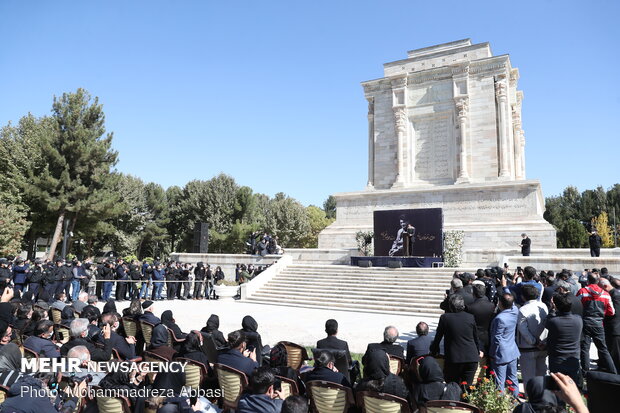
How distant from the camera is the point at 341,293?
18.8 metres

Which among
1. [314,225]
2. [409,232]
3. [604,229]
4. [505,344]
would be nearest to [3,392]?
[505,344]

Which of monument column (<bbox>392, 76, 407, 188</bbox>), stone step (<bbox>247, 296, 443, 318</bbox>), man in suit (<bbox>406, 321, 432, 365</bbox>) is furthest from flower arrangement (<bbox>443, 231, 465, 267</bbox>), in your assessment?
man in suit (<bbox>406, 321, 432, 365</bbox>)

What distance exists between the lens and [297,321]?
534 inches

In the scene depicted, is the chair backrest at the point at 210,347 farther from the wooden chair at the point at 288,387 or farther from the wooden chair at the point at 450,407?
the wooden chair at the point at 450,407

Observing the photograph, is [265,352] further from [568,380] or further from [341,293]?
[341,293]

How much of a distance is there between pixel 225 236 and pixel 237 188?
23.4ft

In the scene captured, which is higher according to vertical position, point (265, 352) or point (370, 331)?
point (265, 352)

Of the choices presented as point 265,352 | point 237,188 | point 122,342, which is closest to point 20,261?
point 122,342

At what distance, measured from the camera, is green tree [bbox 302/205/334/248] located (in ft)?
186

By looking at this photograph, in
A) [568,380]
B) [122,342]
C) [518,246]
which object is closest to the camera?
[568,380]

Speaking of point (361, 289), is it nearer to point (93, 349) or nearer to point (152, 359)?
point (152, 359)

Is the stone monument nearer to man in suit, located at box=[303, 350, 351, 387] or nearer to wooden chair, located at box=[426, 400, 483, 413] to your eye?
man in suit, located at box=[303, 350, 351, 387]

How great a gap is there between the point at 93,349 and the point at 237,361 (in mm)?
2029

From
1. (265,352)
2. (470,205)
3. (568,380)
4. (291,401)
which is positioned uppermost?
(470,205)
